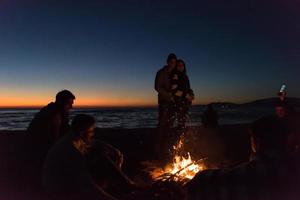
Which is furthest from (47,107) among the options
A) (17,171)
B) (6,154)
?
(6,154)

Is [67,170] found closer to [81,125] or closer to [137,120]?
[81,125]

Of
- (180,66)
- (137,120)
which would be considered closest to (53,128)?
(180,66)

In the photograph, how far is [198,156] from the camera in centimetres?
1089

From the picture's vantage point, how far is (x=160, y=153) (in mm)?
9961

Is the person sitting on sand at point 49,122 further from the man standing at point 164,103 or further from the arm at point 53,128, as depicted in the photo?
the man standing at point 164,103

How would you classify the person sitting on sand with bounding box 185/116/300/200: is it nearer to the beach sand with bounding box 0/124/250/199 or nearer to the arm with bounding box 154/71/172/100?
the beach sand with bounding box 0/124/250/199

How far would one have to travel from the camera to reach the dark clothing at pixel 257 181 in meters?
2.53

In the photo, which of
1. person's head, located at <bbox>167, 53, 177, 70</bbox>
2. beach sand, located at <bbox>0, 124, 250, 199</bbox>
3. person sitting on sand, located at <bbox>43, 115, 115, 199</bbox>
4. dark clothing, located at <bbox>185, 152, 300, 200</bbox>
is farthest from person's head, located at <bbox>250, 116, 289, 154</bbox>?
person's head, located at <bbox>167, 53, 177, 70</bbox>

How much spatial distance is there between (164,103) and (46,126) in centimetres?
409

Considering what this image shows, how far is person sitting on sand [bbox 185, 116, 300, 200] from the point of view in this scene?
99.7 inches

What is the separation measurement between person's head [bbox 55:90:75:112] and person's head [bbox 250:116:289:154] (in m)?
4.06

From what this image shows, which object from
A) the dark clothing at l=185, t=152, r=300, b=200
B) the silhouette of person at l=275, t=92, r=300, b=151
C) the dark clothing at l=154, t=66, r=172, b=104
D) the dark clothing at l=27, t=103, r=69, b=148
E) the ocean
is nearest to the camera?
the dark clothing at l=185, t=152, r=300, b=200

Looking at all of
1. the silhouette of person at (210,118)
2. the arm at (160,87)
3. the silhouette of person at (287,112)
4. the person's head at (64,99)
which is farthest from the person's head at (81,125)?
the silhouette of person at (210,118)

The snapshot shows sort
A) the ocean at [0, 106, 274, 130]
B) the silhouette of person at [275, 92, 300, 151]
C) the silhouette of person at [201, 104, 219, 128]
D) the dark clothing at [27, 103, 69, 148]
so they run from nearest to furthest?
1. the dark clothing at [27, 103, 69, 148]
2. the silhouette of person at [275, 92, 300, 151]
3. the silhouette of person at [201, 104, 219, 128]
4. the ocean at [0, 106, 274, 130]
